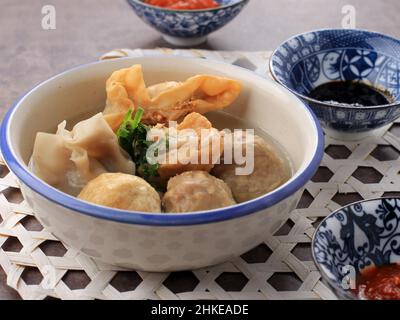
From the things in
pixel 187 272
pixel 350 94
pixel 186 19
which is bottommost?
pixel 187 272

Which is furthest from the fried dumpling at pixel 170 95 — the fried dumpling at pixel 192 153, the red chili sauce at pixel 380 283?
the red chili sauce at pixel 380 283

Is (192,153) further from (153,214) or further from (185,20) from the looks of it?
(185,20)

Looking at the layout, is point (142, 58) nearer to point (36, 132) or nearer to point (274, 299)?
point (36, 132)

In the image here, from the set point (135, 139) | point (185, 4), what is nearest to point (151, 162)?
point (135, 139)

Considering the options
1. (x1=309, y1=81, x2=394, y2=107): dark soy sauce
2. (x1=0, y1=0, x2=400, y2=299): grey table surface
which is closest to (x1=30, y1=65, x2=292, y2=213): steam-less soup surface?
(x1=309, y1=81, x2=394, y2=107): dark soy sauce

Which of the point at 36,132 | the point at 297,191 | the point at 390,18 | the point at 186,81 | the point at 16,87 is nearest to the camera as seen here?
the point at 297,191

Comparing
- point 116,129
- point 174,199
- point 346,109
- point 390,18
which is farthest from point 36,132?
point 390,18
